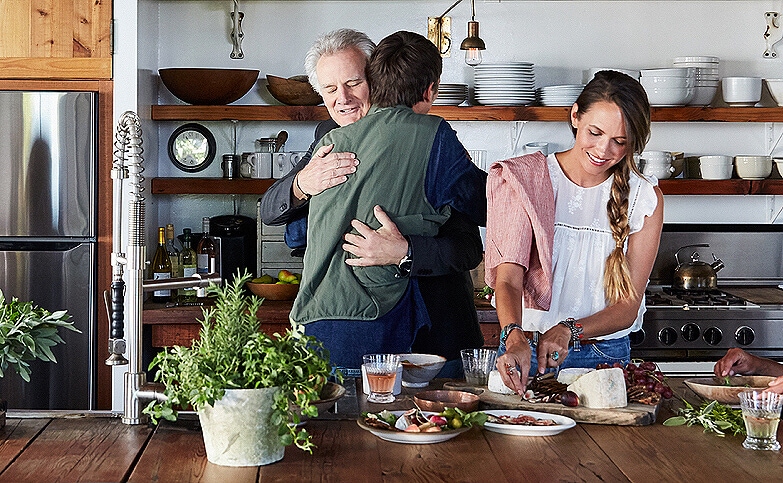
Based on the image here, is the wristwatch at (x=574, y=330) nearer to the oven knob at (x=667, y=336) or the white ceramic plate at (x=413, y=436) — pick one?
the white ceramic plate at (x=413, y=436)

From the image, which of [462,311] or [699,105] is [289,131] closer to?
[699,105]

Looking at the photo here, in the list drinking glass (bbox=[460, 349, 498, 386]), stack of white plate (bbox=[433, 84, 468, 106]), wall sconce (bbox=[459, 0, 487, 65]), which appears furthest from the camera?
stack of white plate (bbox=[433, 84, 468, 106])

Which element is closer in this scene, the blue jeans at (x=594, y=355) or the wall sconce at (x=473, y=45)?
the blue jeans at (x=594, y=355)

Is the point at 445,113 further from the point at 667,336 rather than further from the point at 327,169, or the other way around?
the point at 327,169

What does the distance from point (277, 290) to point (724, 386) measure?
2155 mm

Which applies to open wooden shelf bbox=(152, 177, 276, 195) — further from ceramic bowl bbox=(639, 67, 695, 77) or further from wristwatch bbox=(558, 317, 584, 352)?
wristwatch bbox=(558, 317, 584, 352)

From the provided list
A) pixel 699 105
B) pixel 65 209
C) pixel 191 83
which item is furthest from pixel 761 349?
pixel 65 209

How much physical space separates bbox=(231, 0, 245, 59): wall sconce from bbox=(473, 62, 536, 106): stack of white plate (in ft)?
3.53

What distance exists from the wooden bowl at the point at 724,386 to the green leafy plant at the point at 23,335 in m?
1.33

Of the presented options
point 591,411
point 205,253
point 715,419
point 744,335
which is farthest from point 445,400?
point 205,253

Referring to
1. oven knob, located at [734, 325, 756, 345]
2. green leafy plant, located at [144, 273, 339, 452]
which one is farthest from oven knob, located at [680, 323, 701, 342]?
green leafy plant, located at [144, 273, 339, 452]

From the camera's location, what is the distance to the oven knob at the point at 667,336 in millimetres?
3846

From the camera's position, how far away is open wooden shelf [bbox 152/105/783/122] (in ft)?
13.4

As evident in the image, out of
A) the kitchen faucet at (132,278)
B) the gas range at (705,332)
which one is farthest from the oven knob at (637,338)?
the kitchen faucet at (132,278)
